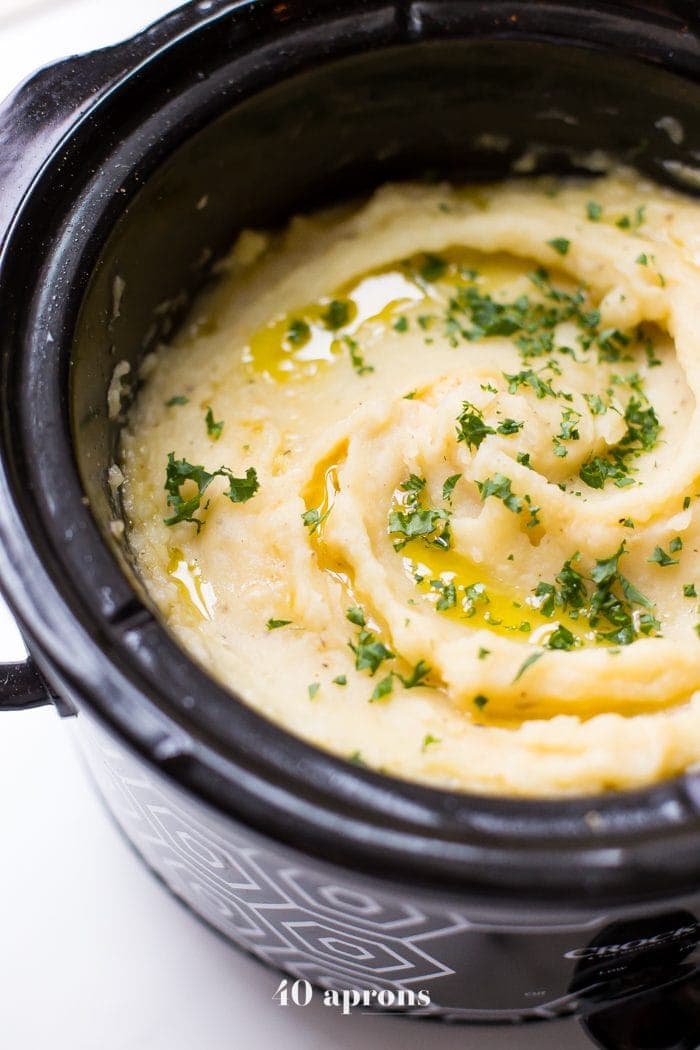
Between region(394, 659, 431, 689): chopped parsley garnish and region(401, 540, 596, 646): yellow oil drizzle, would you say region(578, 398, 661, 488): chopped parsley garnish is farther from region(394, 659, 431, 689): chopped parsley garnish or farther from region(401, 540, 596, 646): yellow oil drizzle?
region(394, 659, 431, 689): chopped parsley garnish

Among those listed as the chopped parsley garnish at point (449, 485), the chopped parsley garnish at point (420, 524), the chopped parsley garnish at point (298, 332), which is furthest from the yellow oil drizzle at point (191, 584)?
the chopped parsley garnish at point (298, 332)

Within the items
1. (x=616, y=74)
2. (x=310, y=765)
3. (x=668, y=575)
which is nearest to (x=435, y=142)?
(x=616, y=74)

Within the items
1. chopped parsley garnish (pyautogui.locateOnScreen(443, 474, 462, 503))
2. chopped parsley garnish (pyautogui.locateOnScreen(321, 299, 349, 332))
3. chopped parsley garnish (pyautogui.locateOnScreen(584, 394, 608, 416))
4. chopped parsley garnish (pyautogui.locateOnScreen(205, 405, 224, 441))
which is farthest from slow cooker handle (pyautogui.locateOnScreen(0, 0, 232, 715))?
chopped parsley garnish (pyautogui.locateOnScreen(584, 394, 608, 416))

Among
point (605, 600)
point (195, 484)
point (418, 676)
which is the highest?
point (195, 484)

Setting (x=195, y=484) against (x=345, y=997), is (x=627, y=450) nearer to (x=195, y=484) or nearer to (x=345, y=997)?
(x=195, y=484)

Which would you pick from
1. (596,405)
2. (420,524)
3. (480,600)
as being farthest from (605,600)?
(596,405)

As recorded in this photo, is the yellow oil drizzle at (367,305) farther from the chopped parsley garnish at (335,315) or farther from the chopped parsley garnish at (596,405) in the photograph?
the chopped parsley garnish at (596,405)
